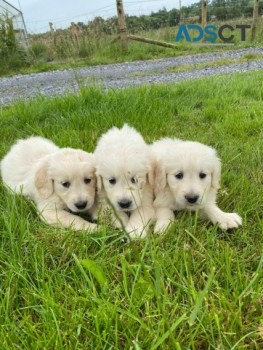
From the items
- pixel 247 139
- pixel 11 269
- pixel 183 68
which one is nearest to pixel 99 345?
pixel 11 269

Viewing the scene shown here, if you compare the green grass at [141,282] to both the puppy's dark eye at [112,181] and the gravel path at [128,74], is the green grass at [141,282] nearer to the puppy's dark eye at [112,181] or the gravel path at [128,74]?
the puppy's dark eye at [112,181]

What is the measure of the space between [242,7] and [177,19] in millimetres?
2706

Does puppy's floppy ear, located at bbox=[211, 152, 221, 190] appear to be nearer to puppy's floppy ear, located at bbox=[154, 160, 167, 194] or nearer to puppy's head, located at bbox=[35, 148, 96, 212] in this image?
puppy's floppy ear, located at bbox=[154, 160, 167, 194]

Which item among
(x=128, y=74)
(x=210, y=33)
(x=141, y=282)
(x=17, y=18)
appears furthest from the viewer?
(x=17, y=18)

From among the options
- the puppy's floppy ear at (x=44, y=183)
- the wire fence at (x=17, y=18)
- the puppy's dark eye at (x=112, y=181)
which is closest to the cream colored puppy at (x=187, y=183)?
the puppy's dark eye at (x=112, y=181)

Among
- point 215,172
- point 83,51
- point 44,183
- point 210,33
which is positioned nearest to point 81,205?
point 44,183

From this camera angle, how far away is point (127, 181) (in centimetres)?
247

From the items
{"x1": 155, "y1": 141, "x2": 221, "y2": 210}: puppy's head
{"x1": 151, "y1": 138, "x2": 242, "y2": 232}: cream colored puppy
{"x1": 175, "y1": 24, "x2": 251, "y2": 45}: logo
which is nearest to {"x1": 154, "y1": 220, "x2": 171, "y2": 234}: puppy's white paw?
{"x1": 151, "y1": 138, "x2": 242, "y2": 232}: cream colored puppy

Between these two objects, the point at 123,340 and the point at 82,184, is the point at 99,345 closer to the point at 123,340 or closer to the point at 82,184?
the point at 123,340

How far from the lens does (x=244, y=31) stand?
44.0 ft

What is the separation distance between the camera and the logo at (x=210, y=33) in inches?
513

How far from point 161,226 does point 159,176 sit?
35 centimetres

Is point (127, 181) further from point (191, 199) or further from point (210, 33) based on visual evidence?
point (210, 33)

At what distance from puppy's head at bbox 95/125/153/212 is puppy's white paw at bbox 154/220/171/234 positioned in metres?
0.18
